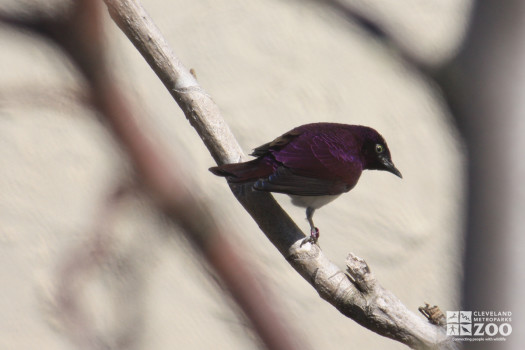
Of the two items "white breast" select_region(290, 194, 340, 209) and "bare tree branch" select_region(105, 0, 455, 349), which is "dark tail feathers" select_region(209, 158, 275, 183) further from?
"white breast" select_region(290, 194, 340, 209)

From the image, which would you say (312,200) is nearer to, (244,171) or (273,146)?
(273,146)

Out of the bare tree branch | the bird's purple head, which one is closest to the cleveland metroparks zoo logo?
the bare tree branch

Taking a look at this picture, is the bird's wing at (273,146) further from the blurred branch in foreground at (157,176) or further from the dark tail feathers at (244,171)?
the blurred branch in foreground at (157,176)

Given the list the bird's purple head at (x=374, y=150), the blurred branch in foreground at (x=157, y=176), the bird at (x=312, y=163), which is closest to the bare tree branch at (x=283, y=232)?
the bird at (x=312, y=163)

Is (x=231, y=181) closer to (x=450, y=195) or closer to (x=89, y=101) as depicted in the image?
(x=89, y=101)

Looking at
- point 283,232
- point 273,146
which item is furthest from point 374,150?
point 283,232
